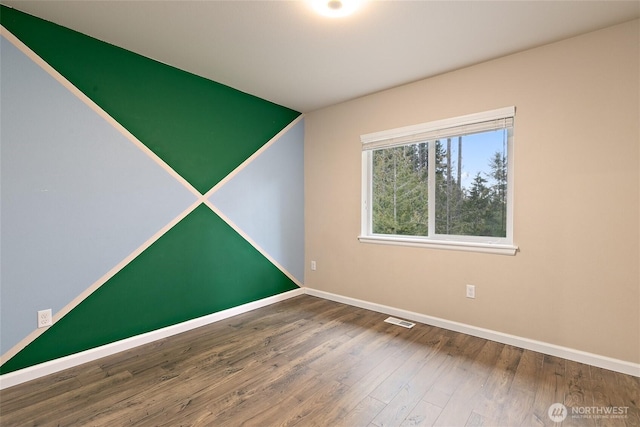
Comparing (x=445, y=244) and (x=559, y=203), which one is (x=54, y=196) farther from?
(x=559, y=203)

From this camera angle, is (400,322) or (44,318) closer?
(44,318)

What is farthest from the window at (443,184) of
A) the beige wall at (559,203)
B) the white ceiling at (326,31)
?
the white ceiling at (326,31)

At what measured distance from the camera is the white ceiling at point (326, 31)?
1981 millimetres

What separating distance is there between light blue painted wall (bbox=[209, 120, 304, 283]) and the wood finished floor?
124 centimetres

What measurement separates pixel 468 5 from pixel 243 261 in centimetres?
298

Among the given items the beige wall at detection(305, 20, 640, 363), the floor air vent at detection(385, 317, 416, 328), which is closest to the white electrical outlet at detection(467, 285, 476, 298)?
the beige wall at detection(305, 20, 640, 363)

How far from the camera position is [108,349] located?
2420 millimetres

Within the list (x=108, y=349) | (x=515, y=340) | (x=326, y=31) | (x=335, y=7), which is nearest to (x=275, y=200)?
(x=326, y=31)

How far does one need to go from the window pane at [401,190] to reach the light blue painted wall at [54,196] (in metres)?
2.42

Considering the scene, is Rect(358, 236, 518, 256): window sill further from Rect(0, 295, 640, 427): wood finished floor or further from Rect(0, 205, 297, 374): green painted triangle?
Rect(0, 205, 297, 374): green painted triangle

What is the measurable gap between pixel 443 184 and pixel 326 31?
1810 millimetres

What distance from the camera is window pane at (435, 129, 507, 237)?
2.77 m

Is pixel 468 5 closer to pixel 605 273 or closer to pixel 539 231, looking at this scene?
pixel 539 231

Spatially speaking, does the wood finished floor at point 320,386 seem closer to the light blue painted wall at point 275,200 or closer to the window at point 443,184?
the window at point 443,184
